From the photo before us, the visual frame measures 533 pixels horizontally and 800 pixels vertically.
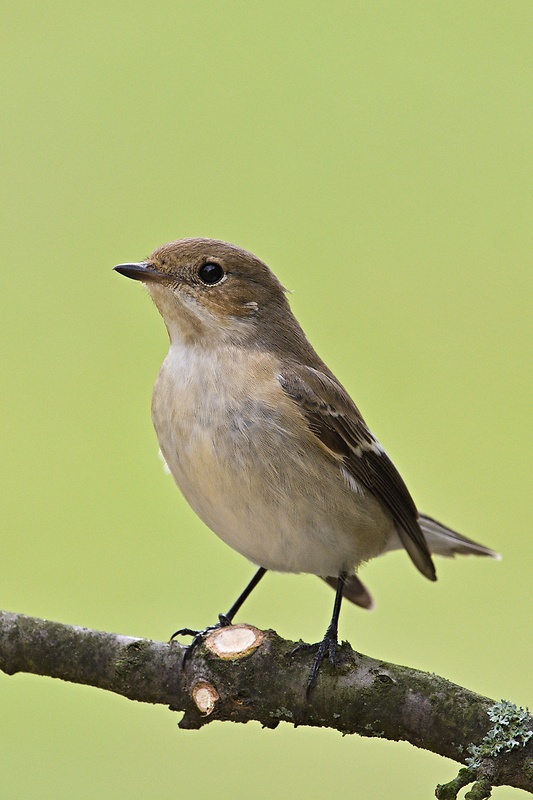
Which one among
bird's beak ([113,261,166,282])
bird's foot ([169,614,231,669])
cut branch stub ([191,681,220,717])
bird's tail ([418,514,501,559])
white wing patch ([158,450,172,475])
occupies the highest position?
bird's tail ([418,514,501,559])

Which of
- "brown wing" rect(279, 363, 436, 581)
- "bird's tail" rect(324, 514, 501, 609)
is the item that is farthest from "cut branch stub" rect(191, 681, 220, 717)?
"bird's tail" rect(324, 514, 501, 609)

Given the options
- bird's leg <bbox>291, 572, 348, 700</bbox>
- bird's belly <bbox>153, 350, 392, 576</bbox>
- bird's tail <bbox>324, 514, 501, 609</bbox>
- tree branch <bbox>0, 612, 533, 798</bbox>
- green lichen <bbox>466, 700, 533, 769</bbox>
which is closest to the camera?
green lichen <bbox>466, 700, 533, 769</bbox>

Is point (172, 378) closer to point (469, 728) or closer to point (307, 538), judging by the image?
point (307, 538)

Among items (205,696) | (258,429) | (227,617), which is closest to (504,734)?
(205,696)

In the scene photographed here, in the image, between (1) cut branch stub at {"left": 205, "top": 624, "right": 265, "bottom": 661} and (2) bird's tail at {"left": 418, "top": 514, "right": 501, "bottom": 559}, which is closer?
(1) cut branch stub at {"left": 205, "top": 624, "right": 265, "bottom": 661}

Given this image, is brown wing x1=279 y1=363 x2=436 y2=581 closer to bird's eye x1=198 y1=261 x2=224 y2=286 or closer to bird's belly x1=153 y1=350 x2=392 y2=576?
bird's belly x1=153 y1=350 x2=392 y2=576

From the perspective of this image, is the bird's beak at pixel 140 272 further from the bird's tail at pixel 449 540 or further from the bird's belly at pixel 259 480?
the bird's tail at pixel 449 540

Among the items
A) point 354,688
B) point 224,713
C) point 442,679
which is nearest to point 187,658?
point 224,713
